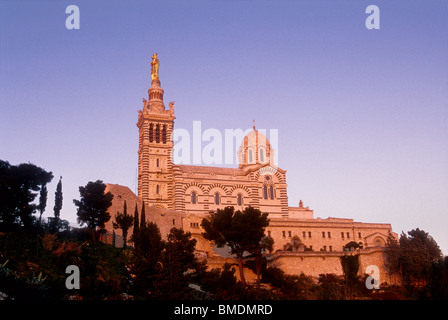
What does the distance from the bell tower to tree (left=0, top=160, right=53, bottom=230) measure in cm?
2055

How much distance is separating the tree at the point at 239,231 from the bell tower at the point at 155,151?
687 inches

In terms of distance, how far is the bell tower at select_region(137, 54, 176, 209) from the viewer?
64.2 meters

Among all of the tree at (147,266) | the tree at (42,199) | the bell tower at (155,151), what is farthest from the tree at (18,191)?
the bell tower at (155,151)

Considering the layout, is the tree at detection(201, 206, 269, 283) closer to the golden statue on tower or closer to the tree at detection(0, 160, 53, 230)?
the tree at detection(0, 160, 53, 230)

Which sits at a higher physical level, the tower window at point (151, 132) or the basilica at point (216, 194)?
the tower window at point (151, 132)

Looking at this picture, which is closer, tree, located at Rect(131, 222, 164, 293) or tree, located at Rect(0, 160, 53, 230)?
tree, located at Rect(131, 222, 164, 293)

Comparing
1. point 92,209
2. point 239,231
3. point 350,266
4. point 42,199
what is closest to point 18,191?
point 42,199

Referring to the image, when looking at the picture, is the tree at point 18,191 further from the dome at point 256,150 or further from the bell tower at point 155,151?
the dome at point 256,150

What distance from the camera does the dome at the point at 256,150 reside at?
2840 inches

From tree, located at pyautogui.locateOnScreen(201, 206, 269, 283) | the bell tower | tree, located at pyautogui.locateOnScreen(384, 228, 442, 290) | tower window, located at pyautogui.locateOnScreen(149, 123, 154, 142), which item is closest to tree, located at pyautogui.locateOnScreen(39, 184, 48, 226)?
tree, located at pyautogui.locateOnScreen(201, 206, 269, 283)

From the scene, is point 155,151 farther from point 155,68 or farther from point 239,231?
point 239,231

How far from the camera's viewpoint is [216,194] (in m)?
65.5

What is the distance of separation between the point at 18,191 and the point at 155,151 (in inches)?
1056
